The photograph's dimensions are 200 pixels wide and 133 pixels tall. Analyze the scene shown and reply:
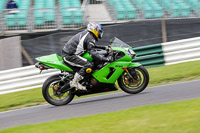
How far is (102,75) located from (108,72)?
0.15 metres

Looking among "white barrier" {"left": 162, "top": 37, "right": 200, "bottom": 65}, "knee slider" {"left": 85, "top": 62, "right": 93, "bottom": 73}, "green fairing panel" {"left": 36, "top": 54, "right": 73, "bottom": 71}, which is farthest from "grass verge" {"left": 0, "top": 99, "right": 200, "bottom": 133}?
"white barrier" {"left": 162, "top": 37, "right": 200, "bottom": 65}

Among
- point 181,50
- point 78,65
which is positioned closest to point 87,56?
point 78,65

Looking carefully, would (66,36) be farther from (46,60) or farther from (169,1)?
(169,1)

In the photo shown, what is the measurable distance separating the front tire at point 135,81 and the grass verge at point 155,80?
150 centimetres

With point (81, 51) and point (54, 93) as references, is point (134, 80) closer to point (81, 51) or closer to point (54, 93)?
point (81, 51)

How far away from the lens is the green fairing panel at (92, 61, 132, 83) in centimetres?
733

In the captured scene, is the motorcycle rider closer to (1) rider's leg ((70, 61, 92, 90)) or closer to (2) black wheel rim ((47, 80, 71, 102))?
(1) rider's leg ((70, 61, 92, 90))

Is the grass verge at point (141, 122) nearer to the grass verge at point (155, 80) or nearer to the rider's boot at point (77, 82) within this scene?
the rider's boot at point (77, 82)

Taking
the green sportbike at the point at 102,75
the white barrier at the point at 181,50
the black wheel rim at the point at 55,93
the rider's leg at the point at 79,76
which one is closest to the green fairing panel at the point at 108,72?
the green sportbike at the point at 102,75

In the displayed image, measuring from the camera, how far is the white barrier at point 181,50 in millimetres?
11070

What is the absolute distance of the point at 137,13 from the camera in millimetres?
14141

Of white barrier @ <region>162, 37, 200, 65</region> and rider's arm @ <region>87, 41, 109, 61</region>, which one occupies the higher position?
rider's arm @ <region>87, 41, 109, 61</region>

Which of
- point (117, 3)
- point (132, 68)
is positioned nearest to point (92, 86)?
point (132, 68)

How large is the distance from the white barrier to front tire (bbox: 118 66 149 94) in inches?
155
